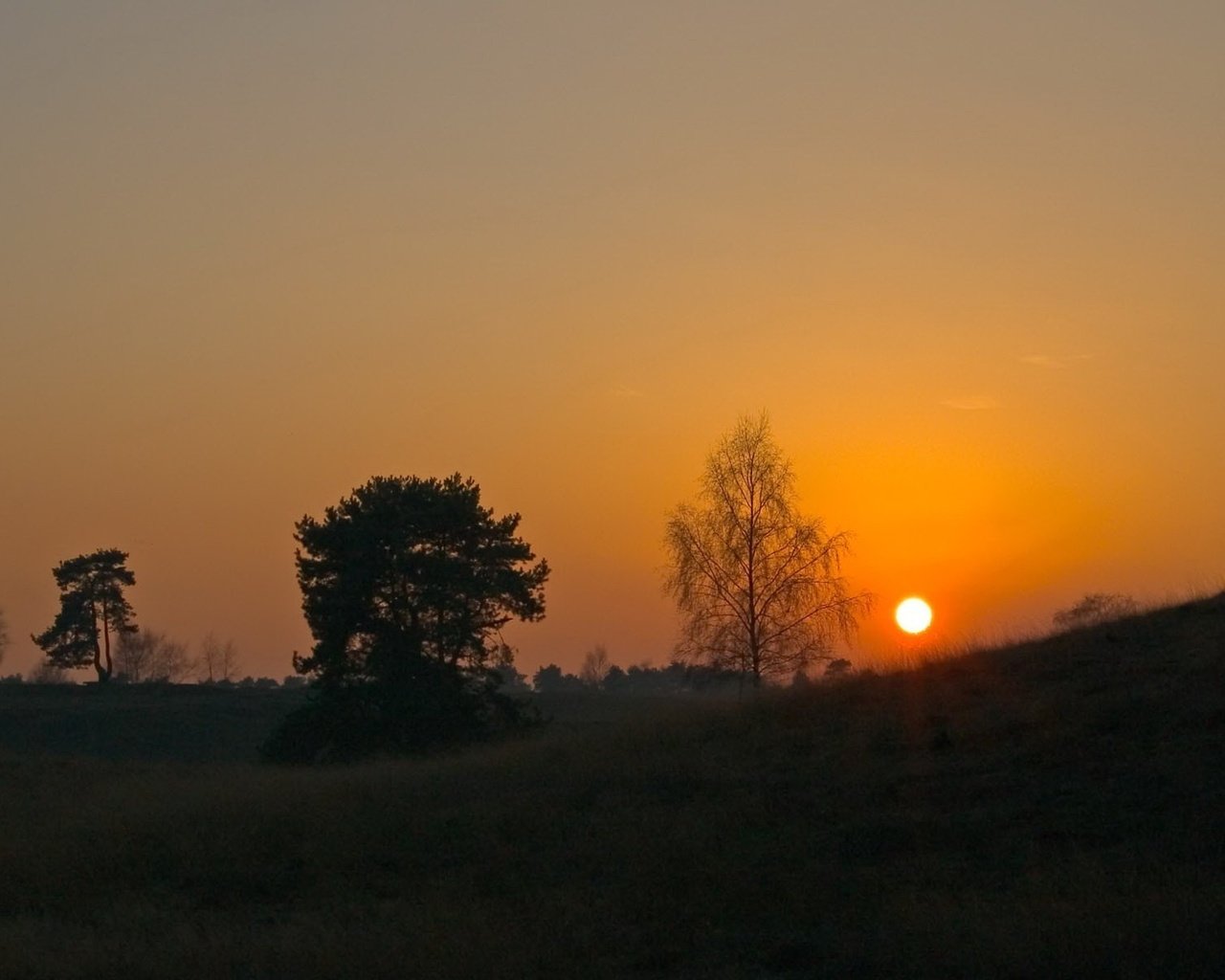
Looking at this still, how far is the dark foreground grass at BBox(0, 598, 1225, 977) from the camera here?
12367 mm

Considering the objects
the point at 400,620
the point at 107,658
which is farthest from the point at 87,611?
the point at 400,620

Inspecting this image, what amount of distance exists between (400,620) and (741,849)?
87.5ft

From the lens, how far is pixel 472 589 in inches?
1681

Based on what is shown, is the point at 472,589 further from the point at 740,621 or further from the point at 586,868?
the point at 586,868

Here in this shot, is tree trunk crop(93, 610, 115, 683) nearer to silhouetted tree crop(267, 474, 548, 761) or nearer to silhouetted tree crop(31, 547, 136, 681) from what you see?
silhouetted tree crop(31, 547, 136, 681)

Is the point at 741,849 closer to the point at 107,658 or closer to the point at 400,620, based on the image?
the point at 400,620

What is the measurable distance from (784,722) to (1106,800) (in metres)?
7.30

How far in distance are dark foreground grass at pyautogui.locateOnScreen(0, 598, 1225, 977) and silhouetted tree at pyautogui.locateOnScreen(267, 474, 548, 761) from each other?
1438 cm

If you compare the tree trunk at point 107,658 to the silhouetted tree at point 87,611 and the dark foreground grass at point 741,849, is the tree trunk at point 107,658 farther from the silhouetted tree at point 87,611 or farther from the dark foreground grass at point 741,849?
the dark foreground grass at point 741,849

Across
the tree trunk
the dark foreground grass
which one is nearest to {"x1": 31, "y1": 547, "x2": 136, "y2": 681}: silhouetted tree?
the tree trunk

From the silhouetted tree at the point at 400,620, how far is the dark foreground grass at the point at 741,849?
1438 cm

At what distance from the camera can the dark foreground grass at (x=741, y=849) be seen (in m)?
12.4

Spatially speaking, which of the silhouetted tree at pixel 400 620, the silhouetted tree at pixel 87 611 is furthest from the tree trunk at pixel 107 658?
the silhouetted tree at pixel 400 620

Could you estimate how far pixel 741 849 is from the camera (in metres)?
15.9
